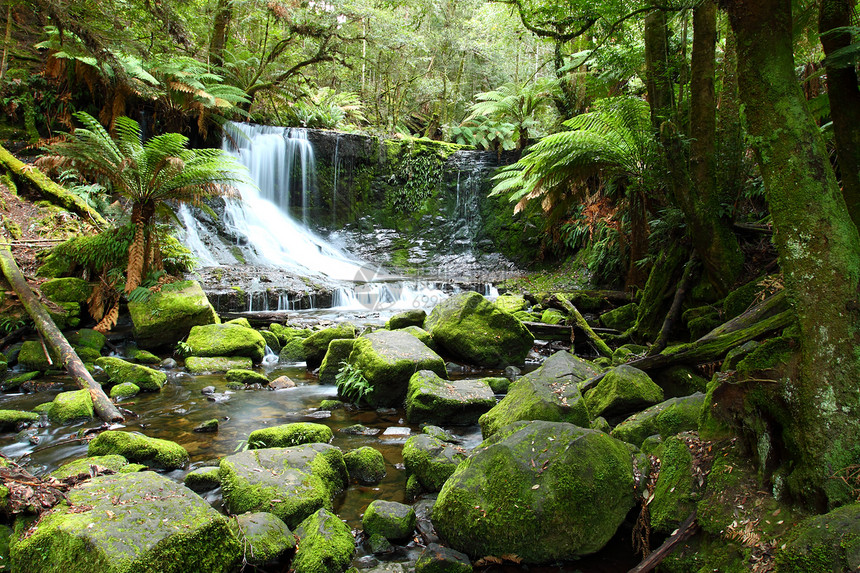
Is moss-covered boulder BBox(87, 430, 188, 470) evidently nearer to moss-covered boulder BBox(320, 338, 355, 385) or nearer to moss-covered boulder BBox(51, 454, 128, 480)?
moss-covered boulder BBox(51, 454, 128, 480)

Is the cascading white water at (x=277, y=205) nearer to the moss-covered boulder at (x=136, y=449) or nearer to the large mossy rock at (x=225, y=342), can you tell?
the large mossy rock at (x=225, y=342)

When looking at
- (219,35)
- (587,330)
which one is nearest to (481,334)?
(587,330)

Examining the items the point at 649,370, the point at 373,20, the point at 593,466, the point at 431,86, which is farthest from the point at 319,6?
the point at 593,466

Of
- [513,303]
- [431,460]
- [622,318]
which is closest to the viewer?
[431,460]

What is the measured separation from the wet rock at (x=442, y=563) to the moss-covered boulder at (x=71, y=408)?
349 cm

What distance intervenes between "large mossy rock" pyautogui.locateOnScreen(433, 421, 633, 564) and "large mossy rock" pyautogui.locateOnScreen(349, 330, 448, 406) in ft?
7.72

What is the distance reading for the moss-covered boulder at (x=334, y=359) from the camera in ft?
19.4

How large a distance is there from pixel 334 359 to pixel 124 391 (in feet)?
7.31

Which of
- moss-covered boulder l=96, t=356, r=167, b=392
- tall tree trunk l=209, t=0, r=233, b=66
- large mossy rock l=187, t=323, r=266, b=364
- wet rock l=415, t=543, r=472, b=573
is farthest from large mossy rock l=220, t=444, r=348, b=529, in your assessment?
tall tree trunk l=209, t=0, r=233, b=66

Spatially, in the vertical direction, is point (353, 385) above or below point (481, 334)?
below

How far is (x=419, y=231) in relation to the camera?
15688 mm

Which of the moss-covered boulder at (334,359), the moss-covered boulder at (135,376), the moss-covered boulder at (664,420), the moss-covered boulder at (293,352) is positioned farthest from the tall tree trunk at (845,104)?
the moss-covered boulder at (135,376)

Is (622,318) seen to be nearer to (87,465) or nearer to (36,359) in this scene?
(87,465)

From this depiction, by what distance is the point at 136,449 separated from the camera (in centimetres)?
342
